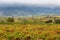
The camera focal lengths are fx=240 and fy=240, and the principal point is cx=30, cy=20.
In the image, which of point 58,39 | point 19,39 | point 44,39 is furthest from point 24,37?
point 58,39

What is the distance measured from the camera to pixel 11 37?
37031 mm

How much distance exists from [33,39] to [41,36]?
2615mm

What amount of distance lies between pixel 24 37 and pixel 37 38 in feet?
6.60

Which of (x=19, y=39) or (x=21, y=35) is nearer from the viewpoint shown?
(x=19, y=39)

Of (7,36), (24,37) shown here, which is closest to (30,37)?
(24,37)

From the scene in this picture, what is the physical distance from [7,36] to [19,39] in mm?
2410

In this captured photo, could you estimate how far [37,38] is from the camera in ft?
121

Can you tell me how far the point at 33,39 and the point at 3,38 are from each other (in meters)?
4.48

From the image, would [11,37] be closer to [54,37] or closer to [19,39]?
[19,39]

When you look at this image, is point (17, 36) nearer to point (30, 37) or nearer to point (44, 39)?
point (30, 37)

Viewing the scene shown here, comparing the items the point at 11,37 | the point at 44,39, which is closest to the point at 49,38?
the point at 44,39

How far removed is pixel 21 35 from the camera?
38.8 metres

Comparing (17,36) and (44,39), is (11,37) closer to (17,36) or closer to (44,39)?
(17,36)

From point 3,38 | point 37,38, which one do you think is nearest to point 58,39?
point 37,38
